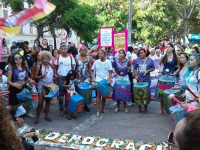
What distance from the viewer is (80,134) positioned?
4844 mm

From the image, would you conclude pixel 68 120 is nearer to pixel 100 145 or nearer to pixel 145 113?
pixel 100 145

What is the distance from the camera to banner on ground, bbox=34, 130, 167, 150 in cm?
420

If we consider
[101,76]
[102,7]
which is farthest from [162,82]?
[102,7]

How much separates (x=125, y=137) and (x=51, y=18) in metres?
13.3

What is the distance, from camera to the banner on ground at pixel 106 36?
8.48 metres

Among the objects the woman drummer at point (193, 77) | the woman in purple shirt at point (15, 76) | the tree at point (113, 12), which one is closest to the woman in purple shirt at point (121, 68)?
the woman drummer at point (193, 77)

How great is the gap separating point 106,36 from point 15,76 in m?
4.22

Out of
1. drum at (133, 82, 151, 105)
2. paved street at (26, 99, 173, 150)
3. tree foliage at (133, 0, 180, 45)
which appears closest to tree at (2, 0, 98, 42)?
tree foliage at (133, 0, 180, 45)

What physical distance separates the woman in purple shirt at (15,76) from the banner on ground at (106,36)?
12.5ft

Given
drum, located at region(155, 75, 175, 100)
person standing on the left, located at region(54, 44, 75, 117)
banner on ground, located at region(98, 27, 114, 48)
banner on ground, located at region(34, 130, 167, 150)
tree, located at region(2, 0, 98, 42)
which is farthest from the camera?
tree, located at region(2, 0, 98, 42)

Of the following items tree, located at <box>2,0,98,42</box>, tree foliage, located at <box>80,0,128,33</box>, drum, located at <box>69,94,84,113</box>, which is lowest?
drum, located at <box>69,94,84,113</box>

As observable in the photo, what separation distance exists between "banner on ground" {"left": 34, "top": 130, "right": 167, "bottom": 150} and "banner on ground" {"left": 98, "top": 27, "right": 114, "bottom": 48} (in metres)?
4.55

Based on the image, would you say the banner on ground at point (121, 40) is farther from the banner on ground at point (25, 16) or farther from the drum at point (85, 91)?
the banner on ground at point (25, 16)

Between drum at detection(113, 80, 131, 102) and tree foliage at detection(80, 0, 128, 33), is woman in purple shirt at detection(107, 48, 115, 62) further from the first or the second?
tree foliage at detection(80, 0, 128, 33)
